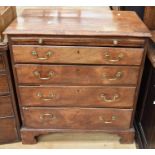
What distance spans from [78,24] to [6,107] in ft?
2.43

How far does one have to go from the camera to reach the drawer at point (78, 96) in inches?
55.6

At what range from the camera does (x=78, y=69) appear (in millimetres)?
1330

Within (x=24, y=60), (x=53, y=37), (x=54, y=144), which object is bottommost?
(x=54, y=144)

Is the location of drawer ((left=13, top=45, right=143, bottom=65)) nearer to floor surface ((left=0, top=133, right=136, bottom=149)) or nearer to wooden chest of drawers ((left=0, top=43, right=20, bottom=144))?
wooden chest of drawers ((left=0, top=43, right=20, bottom=144))

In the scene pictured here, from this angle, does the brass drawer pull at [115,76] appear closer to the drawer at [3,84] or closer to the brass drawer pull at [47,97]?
the brass drawer pull at [47,97]

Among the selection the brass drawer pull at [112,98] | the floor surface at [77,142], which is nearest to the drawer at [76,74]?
the brass drawer pull at [112,98]

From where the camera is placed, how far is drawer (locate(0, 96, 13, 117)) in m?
1.47

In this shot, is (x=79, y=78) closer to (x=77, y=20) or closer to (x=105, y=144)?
(x=77, y=20)

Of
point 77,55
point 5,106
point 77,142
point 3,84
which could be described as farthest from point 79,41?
point 77,142

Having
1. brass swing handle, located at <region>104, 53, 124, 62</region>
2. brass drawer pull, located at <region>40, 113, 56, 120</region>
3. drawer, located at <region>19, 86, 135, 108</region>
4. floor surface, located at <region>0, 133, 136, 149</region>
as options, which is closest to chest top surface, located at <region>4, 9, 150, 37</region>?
brass swing handle, located at <region>104, 53, 124, 62</region>

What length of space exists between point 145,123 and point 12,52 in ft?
3.31
